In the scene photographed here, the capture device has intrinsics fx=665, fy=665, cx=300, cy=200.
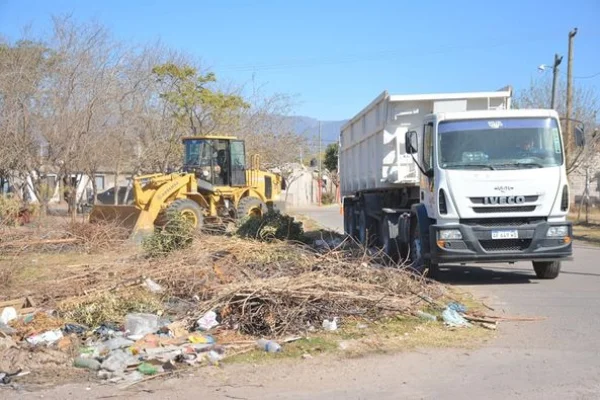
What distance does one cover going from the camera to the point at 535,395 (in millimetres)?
5602

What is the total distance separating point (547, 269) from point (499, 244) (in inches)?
66.1

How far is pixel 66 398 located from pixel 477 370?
3.74 meters

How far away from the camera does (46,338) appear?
7.22 meters

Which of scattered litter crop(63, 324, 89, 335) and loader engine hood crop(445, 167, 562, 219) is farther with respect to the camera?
loader engine hood crop(445, 167, 562, 219)

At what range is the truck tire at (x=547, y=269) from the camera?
11719 mm

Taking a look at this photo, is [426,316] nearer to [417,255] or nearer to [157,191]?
[417,255]

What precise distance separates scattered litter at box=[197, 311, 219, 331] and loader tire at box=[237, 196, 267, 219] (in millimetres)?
12615

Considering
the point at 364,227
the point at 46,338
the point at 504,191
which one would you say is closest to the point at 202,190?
the point at 364,227

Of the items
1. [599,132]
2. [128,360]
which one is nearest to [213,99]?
[599,132]

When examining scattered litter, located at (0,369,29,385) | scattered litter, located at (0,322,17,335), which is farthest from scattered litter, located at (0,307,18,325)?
scattered litter, located at (0,369,29,385)

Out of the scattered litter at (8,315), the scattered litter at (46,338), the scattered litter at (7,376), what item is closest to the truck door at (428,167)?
the scattered litter at (46,338)

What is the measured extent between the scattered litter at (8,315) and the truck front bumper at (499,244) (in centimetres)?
628

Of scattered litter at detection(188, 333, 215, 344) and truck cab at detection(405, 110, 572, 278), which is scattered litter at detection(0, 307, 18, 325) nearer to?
scattered litter at detection(188, 333, 215, 344)

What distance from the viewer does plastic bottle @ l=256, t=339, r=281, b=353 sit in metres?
6.96
